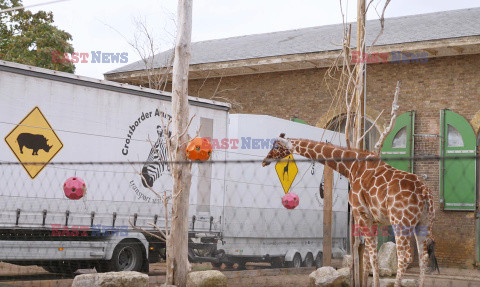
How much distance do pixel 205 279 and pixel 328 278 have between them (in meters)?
2.15

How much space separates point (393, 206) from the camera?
27.5 ft

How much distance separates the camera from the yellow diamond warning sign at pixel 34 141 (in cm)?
1034

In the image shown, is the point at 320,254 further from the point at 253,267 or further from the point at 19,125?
the point at 19,125

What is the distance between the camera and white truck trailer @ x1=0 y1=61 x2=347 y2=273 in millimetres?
10367

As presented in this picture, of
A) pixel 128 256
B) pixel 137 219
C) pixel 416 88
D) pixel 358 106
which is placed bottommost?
pixel 128 256

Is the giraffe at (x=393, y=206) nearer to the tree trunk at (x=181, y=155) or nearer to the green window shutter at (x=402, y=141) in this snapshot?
the tree trunk at (x=181, y=155)

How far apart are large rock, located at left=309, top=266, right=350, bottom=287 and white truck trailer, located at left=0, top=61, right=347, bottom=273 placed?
3.94 feet

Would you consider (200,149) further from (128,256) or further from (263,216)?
(128,256)

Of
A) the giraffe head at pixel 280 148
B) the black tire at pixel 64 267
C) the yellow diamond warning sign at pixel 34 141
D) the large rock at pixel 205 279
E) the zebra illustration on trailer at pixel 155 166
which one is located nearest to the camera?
the large rock at pixel 205 279

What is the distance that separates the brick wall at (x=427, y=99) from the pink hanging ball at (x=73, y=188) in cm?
819

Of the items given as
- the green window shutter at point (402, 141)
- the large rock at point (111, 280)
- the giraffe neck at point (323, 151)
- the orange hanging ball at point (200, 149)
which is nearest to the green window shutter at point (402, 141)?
the green window shutter at point (402, 141)
